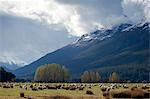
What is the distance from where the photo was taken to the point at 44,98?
151 ft

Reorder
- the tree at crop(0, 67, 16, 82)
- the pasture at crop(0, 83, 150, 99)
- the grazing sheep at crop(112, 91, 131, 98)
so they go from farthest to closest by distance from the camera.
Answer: the tree at crop(0, 67, 16, 82), the pasture at crop(0, 83, 150, 99), the grazing sheep at crop(112, 91, 131, 98)

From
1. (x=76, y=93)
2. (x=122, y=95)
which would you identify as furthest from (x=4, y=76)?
(x=122, y=95)

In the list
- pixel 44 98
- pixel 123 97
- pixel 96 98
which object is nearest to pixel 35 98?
pixel 44 98

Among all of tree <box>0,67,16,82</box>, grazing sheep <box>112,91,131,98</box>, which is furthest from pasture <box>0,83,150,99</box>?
tree <box>0,67,16,82</box>

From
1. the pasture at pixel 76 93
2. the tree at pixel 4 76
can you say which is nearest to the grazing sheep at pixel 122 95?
the pasture at pixel 76 93

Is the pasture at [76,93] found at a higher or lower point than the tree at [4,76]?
lower

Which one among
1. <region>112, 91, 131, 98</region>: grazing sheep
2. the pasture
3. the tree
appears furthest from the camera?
the tree

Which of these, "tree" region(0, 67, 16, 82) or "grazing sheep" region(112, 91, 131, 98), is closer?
"grazing sheep" region(112, 91, 131, 98)

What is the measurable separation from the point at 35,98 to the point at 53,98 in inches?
86.1

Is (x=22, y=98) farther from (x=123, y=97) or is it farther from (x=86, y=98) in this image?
(x=123, y=97)

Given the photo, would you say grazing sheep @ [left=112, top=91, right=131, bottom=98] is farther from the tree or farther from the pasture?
the tree

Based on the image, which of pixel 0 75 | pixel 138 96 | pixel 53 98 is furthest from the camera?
pixel 0 75

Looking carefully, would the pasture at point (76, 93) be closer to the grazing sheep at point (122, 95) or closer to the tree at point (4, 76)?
the grazing sheep at point (122, 95)

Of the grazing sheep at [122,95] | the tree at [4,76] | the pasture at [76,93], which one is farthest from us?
the tree at [4,76]
